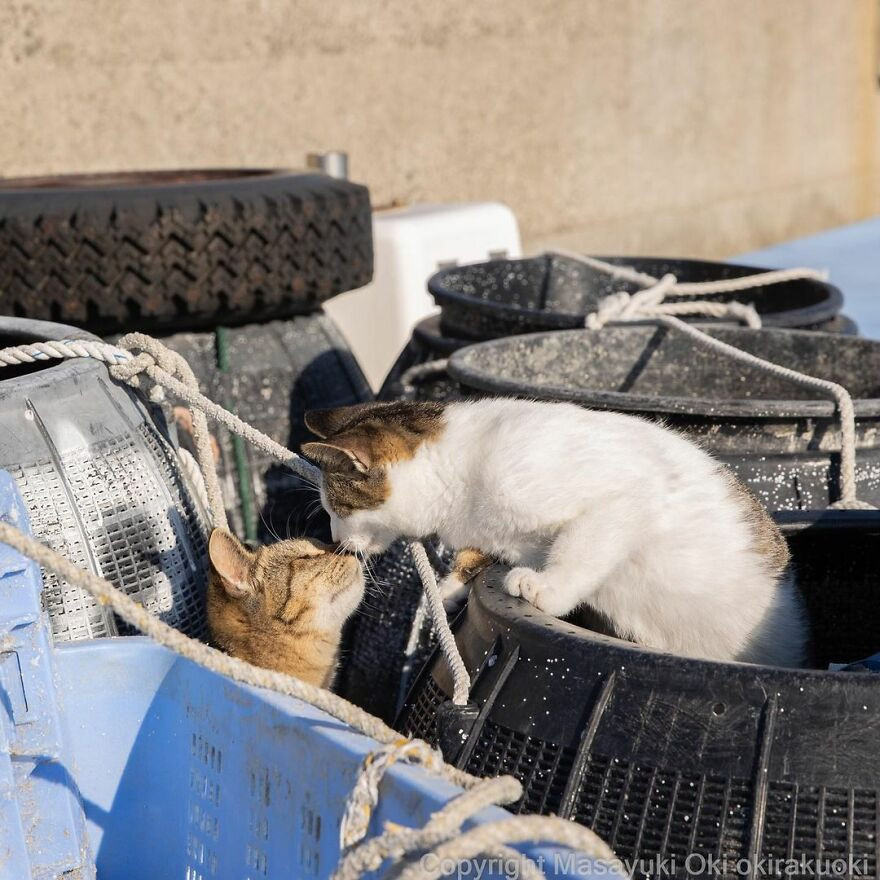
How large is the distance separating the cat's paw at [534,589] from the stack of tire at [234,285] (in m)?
0.81

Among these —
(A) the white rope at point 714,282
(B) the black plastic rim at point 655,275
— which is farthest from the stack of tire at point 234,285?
(A) the white rope at point 714,282

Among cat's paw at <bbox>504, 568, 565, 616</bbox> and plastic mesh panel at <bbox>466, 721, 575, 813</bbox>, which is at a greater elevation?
cat's paw at <bbox>504, 568, 565, 616</bbox>

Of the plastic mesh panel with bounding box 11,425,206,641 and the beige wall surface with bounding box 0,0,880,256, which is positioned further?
the beige wall surface with bounding box 0,0,880,256

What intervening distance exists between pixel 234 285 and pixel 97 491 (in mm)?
1160

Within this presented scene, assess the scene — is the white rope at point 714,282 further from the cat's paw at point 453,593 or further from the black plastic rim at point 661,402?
the cat's paw at point 453,593

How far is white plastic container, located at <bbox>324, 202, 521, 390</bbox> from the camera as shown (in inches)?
181

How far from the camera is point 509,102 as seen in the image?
820 centimetres

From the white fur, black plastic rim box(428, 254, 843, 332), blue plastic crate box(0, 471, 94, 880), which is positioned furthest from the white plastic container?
blue plastic crate box(0, 471, 94, 880)

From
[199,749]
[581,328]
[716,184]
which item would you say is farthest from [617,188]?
[199,749]

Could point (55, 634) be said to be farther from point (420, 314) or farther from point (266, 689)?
point (420, 314)

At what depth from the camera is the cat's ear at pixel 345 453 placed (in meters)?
2.15

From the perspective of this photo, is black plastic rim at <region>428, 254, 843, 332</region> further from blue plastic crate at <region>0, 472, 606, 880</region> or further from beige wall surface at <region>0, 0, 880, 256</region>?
beige wall surface at <region>0, 0, 880, 256</region>

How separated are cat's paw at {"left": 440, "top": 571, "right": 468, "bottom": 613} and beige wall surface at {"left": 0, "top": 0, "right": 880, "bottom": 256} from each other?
391 centimetres

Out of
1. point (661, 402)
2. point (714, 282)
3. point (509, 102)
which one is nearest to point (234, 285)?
point (661, 402)
